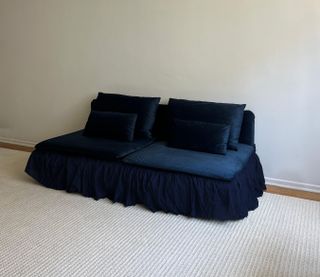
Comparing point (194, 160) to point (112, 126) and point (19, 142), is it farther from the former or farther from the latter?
point (19, 142)

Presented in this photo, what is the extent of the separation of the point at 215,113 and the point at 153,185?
0.92m

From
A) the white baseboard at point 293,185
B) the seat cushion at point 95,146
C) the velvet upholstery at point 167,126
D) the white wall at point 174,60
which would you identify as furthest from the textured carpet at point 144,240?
the white wall at point 174,60

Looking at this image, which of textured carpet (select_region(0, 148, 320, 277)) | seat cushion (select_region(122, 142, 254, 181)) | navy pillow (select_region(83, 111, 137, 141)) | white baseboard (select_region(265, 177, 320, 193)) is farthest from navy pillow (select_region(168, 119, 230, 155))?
white baseboard (select_region(265, 177, 320, 193))

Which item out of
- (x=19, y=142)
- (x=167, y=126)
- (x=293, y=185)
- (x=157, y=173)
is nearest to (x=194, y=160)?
(x=157, y=173)

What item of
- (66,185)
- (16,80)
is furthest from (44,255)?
(16,80)

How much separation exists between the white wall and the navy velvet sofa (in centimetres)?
33

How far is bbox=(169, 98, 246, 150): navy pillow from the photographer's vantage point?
10.2 feet

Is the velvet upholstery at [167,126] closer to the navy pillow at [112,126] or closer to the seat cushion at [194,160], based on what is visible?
the seat cushion at [194,160]

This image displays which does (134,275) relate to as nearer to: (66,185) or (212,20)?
(66,185)

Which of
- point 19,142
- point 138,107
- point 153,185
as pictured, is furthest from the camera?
point 19,142

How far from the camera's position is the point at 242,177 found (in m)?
2.72

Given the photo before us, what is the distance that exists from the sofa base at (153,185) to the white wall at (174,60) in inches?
19.6

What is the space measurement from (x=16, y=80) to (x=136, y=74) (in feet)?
5.56

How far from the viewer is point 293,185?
10.9 feet
